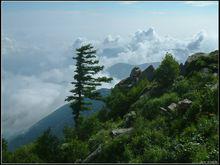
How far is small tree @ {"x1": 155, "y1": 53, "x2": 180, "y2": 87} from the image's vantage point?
3018 cm

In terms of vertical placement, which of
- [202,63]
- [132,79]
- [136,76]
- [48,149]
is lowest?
[48,149]

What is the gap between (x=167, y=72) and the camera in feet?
100

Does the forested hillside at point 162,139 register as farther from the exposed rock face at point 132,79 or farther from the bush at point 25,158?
the exposed rock face at point 132,79

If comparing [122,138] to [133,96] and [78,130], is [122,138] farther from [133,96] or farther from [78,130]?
[133,96]

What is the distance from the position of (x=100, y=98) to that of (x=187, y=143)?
37.9 metres

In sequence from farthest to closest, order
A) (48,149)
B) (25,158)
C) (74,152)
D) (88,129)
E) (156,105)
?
1. (88,129)
2. (156,105)
3. (48,149)
4. (74,152)
5. (25,158)

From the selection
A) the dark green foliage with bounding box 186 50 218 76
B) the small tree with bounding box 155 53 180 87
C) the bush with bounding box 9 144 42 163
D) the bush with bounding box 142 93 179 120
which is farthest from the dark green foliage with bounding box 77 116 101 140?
the dark green foliage with bounding box 186 50 218 76

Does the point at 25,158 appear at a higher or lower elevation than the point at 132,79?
lower

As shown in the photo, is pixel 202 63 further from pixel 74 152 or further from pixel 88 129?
pixel 74 152

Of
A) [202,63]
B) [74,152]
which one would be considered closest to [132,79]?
[202,63]

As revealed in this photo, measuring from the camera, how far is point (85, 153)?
18.9 metres

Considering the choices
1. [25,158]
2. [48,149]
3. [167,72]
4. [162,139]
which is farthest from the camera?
[167,72]

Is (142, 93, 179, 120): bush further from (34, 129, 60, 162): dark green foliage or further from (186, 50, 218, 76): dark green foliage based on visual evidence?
(186, 50, 218, 76): dark green foliage

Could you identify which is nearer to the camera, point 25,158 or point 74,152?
point 25,158
